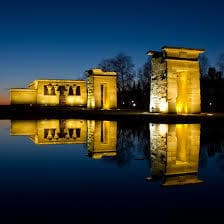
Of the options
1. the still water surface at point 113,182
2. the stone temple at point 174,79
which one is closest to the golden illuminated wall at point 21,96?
the stone temple at point 174,79

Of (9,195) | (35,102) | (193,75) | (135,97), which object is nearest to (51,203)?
(9,195)

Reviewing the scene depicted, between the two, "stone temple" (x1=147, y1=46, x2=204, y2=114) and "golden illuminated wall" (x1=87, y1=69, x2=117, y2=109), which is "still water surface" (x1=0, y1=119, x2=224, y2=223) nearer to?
"stone temple" (x1=147, y1=46, x2=204, y2=114)

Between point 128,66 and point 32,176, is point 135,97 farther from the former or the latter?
point 32,176

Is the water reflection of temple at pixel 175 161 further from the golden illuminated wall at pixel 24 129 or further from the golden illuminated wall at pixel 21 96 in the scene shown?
the golden illuminated wall at pixel 21 96

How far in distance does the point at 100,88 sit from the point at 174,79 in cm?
1450

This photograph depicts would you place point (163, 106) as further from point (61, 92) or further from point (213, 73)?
point (213, 73)

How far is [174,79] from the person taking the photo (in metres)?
23.6

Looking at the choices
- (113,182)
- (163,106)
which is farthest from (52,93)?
(113,182)

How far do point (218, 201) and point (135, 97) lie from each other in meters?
49.8

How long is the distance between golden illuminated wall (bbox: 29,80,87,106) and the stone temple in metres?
24.6

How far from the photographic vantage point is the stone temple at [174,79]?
2339 cm

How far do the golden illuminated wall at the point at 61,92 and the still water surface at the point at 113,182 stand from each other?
3827cm

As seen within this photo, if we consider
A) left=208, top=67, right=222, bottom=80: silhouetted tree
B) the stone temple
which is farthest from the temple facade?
the stone temple

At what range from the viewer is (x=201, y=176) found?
579 centimetres
